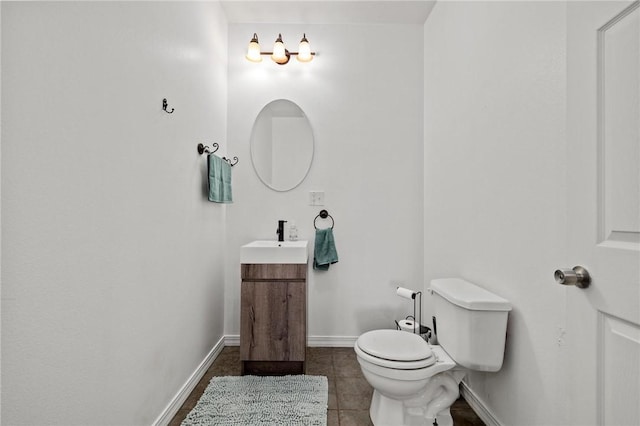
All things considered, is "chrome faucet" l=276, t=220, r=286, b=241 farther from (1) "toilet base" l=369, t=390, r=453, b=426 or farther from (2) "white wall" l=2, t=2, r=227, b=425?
(1) "toilet base" l=369, t=390, r=453, b=426

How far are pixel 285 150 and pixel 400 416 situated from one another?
75.8 inches

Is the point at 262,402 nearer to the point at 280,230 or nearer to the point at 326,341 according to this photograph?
the point at 326,341

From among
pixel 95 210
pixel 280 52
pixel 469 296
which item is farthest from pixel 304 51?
pixel 469 296

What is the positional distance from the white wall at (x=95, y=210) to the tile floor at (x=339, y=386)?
32 cm

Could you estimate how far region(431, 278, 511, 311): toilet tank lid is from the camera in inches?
52.4

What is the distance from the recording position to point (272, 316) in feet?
6.43

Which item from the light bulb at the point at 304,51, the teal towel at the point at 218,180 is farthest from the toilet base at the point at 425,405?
the light bulb at the point at 304,51

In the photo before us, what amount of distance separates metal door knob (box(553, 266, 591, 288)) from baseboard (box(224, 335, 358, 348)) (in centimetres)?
194

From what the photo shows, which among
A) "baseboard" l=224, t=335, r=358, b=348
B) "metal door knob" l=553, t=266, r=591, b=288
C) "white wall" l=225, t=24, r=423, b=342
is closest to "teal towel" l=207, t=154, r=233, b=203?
"white wall" l=225, t=24, r=423, b=342

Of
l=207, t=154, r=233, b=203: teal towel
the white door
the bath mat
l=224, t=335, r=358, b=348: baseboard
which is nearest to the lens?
the white door

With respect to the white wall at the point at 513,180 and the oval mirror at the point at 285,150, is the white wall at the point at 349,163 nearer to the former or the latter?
the oval mirror at the point at 285,150

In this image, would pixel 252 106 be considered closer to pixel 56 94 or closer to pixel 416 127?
pixel 416 127

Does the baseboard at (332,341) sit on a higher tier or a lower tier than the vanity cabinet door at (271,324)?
lower

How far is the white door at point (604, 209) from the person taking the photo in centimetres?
66
